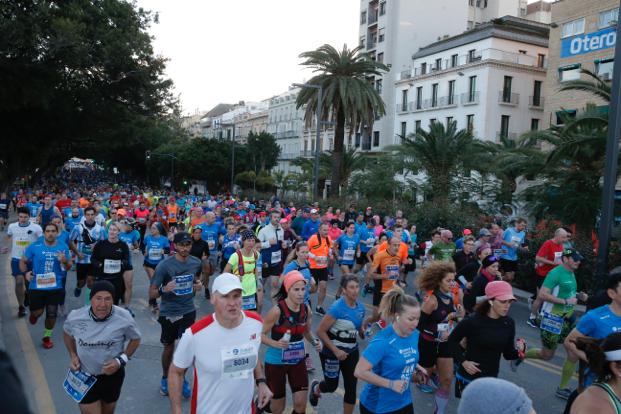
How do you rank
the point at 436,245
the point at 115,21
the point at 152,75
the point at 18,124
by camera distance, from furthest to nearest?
the point at 18,124 < the point at 152,75 < the point at 115,21 < the point at 436,245

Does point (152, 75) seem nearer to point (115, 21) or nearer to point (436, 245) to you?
point (115, 21)

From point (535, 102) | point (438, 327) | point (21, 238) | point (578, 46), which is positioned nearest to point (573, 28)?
point (578, 46)

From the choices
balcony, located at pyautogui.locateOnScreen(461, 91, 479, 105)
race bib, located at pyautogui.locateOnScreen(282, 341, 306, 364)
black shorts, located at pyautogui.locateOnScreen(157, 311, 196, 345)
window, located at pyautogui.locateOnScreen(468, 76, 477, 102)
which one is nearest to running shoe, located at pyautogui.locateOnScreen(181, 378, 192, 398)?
black shorts, located at pyautogui.locateOnScreen(157, 311, 196, 345)

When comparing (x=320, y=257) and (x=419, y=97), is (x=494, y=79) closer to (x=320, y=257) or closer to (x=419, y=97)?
(x=419, y=97)

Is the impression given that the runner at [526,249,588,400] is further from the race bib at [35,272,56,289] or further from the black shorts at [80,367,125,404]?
the race bib at [35,272,56,289]

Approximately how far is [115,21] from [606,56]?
27499 mm

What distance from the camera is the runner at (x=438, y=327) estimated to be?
17.3ft

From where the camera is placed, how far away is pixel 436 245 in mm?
9695

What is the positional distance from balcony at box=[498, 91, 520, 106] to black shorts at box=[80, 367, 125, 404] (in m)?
39.7

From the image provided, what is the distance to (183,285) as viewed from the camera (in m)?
6.09

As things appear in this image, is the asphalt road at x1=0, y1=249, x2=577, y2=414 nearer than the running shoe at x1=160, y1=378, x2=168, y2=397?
Yes

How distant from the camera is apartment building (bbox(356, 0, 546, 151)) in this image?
51656 millimetres

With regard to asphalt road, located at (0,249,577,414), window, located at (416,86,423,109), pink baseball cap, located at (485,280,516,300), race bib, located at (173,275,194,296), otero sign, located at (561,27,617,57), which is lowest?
asphalt road, located at (0,249,577,414)

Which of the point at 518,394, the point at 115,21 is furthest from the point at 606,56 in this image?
the point at 518,394
